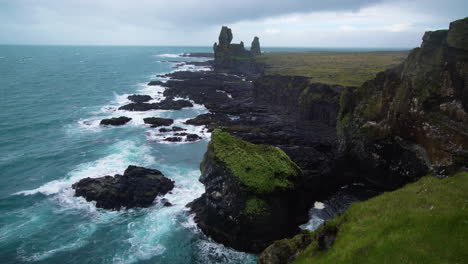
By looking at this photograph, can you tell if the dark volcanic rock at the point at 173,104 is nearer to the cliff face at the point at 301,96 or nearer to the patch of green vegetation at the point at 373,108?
the cliff face at the point at 301,96

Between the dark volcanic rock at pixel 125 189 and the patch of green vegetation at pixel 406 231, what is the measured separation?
2432 cm

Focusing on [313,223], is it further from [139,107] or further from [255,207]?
[139,107]

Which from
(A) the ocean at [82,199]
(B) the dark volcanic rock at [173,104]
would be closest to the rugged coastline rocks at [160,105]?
(B) the dark volcanic rock at [173,104]

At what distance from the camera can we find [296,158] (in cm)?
4416

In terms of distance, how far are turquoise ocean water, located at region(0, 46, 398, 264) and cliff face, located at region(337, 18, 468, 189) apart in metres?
23.0

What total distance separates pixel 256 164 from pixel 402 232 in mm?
16936

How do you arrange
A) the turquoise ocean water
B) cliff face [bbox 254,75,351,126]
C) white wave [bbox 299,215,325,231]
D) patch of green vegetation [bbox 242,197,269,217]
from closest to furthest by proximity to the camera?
patch of green vegetation [bbox 242,197,269,217], the turquoise ocean water, white wave [bbox 299,215,325,231], cliff face [bbox 254,75,351,126]

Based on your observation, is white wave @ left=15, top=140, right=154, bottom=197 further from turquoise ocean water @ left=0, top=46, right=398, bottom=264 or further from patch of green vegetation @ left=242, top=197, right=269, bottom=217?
patch of green vegetation @ left=242, top=197, right=269, bottom=217

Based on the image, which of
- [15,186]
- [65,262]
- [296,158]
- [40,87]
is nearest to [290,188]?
[296,158]

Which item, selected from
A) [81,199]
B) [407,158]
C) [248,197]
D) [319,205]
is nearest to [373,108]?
[407,158]

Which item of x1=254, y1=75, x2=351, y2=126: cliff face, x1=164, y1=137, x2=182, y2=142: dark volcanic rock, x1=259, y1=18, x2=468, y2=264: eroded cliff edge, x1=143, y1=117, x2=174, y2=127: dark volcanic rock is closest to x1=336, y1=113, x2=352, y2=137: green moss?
x1=259, y1=18, x2=468, y2=264: eroded cliff edge

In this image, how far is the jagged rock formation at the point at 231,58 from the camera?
6225 inches

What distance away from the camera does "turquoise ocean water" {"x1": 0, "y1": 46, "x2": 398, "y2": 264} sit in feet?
93.1

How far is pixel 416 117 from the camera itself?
1389 inches
